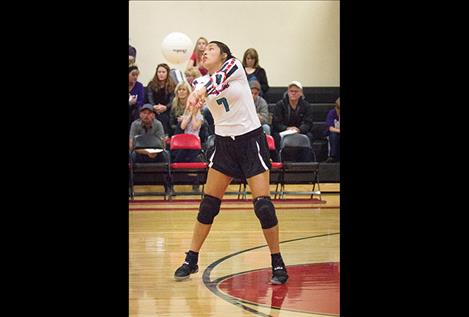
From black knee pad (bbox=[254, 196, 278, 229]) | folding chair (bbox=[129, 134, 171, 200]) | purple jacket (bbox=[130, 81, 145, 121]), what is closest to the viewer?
black knee pad (bbox=[254, 196, 278, 229])

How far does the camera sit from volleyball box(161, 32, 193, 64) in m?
13.4

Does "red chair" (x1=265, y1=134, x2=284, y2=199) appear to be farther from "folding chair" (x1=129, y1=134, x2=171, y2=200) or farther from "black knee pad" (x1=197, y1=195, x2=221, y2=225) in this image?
"black knee pad" (x1=197, y1=195, x2=221, y2=225)

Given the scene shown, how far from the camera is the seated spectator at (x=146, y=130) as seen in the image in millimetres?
12680

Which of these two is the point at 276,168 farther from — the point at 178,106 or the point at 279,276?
the point at 279,276

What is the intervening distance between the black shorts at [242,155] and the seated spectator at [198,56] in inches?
276

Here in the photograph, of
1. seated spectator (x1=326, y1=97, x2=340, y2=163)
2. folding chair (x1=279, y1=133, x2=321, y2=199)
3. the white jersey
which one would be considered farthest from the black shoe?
seated spectator (x1=326, y1=97, x2=340, y2=163)

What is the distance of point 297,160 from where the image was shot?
13.2m

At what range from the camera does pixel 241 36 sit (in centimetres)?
1642

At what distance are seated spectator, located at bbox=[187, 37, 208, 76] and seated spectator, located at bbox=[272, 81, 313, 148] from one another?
4.82ft

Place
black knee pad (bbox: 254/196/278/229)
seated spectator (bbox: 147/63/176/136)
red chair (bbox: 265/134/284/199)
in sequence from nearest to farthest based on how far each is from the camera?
black knee pad (bbox: 254/196/278/229)
red chair (bbox: 265/134/284/199)
seated spectator (bbox: 147/63/176/136)

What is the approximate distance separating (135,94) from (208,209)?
22.7 feet
